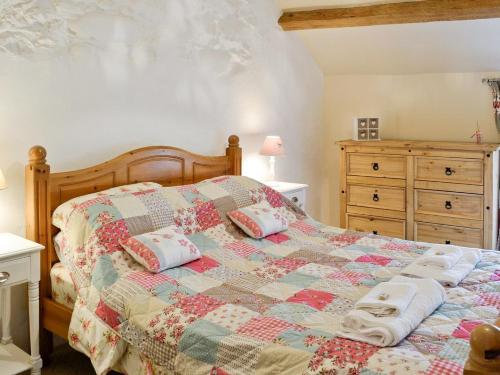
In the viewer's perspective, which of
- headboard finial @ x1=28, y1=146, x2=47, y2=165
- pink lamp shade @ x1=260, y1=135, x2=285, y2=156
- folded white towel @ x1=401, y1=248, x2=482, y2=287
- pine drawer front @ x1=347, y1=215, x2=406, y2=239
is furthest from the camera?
pine drawer front @ x1=347, y1=215, x2=406, y2=239

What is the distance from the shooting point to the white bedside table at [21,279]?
96.3 inches

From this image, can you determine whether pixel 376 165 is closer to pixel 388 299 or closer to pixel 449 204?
pixel 449 204

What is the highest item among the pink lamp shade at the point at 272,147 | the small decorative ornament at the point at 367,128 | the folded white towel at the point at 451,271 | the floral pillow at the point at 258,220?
the small decorative ornament at the point at 367,128

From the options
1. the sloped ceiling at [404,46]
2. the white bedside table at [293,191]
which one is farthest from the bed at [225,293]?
the sloped ceiling at [404,46]

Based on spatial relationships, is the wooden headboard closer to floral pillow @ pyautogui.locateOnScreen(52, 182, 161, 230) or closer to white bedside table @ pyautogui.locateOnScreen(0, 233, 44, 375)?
floral pillow @ pyautogui.locateOnScreen(52, 182, 161, 230)

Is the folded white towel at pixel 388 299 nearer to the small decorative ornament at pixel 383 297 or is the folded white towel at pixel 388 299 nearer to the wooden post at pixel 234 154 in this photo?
the small decorative ornament at pixel 383 297

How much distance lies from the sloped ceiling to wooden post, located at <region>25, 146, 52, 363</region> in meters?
2.51

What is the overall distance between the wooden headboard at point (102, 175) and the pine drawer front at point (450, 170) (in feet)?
4.81

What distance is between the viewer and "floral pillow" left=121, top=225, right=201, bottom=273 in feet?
8.23

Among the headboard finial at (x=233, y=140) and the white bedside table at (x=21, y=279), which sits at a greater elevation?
the headboard finial at (x=233, y=140)

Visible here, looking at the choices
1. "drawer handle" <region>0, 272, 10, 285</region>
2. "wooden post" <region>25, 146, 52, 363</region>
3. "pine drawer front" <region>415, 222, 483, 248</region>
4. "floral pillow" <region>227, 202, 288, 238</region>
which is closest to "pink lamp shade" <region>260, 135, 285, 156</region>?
"floral pillow" <region>227, 202, 288, 238</region>

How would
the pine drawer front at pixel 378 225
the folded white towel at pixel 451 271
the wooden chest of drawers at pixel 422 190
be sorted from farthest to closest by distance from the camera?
the pine drawer front at pixel 378 225 < the wooden chest of drawers at pixel 422 190 < the folded white towel at pixel 451 271

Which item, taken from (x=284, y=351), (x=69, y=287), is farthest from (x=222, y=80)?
(x=284, y=351)

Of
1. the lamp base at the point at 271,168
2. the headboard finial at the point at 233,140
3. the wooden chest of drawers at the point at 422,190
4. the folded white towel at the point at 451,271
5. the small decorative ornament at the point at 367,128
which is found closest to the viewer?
the folded white towel at the point at 451,271
